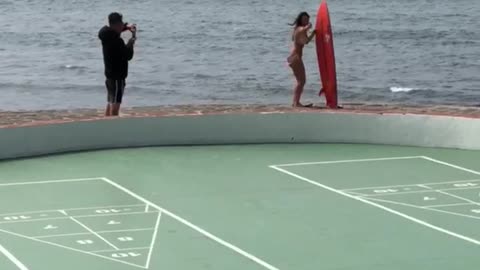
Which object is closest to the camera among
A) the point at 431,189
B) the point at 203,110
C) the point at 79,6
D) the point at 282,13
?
the point at 431,189

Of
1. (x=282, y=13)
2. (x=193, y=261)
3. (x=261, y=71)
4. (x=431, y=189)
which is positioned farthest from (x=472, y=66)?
(x=193, y=261)

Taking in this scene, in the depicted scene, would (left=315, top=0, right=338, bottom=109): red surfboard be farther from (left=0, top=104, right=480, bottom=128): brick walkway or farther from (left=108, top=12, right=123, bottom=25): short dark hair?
(left=108, top=12, right=123, bottom=25): short dark hair

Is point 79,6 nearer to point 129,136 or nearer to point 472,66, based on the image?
point 472,66

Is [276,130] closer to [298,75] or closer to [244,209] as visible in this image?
[298,75]

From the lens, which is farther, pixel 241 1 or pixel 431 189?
pixel 241 1

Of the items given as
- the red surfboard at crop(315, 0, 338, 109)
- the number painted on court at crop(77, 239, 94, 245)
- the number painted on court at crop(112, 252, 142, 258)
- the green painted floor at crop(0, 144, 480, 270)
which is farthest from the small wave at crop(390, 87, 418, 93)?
the number painted on court at crop(112, 252, 142, 258)

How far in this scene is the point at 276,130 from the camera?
15.2 metres

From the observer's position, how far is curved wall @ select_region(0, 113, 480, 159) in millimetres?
14625

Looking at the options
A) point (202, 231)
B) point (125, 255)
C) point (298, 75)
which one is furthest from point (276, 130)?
point (125, 255)

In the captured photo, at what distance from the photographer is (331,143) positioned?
1524 cm

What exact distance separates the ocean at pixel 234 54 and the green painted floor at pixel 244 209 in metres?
20.3

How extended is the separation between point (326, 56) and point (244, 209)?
5.96m

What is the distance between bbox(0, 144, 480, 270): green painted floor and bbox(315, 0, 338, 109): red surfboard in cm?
233

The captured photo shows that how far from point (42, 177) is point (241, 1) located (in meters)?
65.4
